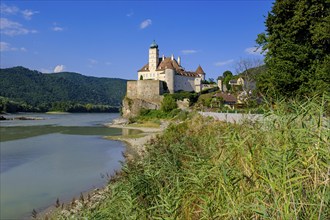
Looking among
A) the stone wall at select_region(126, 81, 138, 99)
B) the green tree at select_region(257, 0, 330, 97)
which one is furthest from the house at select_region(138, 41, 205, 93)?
the green tree at select_region(257, 0, 330, 97)

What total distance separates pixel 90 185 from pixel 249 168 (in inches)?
420

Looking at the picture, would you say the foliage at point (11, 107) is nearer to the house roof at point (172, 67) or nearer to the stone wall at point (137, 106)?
the house roof at point (172, 67)

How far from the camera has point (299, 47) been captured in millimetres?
15461

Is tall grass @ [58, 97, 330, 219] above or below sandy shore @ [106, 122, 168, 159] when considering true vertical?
above

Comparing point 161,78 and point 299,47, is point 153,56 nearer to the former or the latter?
point 161,78

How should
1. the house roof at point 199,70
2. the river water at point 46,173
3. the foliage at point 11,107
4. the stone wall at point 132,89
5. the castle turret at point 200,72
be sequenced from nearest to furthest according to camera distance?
the river water at point 46,173 → the stone wall at point 132,89 → the castle turret at point 200,72 → the house roof at point 199,70 → the foliage at point 11,107

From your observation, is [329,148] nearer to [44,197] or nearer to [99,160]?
[44,197]

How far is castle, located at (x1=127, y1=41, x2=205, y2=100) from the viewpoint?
199ft

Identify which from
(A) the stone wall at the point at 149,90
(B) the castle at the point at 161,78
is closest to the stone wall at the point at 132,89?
(B) the castle at the point at 161,78

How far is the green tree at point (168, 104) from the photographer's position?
53.3 metres

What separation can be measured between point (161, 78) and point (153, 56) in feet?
18.4

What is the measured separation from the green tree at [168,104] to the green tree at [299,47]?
119 feet

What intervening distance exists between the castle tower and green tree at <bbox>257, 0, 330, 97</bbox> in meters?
48.6

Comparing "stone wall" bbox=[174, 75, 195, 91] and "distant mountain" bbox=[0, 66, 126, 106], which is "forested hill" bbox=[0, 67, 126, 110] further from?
"stone wall" bbox=[174, 75, 195, 91]
